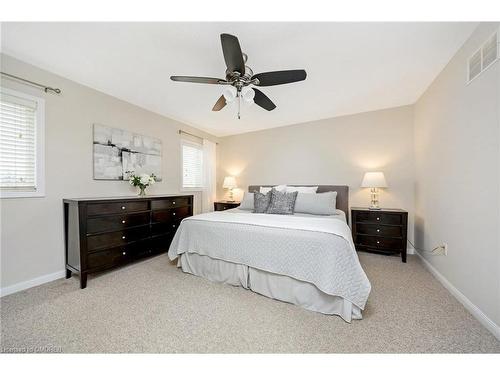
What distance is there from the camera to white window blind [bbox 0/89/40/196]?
6.58 ft

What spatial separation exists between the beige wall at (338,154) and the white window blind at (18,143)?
11.1 feet

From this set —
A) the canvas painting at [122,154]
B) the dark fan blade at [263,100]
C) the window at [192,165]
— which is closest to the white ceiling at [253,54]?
the dark fan blade at [263,100]

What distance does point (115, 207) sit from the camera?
242 cm

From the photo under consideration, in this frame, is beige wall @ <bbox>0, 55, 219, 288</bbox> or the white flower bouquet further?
the white flower bouquet

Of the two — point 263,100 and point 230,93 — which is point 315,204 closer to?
point 263,100

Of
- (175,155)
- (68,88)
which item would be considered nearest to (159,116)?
(175,155)

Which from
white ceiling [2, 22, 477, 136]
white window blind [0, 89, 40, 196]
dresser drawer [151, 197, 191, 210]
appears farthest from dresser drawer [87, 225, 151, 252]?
white ceiling [2, 22, 477, 136]

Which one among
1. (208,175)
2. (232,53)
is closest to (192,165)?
(208,175)

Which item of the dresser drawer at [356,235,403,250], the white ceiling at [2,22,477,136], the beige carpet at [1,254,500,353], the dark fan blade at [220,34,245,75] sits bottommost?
the beige carpet at [1,254,500,353]

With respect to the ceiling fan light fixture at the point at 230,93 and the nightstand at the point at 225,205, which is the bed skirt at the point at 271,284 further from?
the nightstand at the point at 225,205

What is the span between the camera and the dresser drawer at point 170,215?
296 cm

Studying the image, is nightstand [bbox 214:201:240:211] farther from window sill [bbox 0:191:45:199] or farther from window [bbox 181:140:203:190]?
window sill [bbox 0:191:45:199]

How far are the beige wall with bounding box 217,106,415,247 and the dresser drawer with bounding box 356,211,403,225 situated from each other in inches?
21.8

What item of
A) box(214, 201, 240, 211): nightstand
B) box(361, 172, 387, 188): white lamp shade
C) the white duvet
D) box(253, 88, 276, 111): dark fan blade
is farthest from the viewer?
box(214, 201, 240, 211): nightstand
